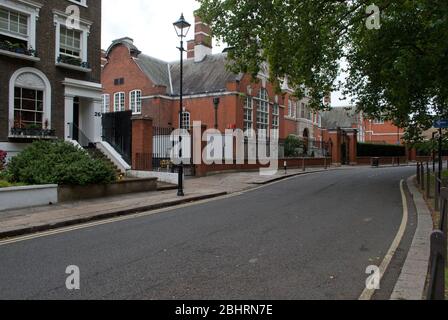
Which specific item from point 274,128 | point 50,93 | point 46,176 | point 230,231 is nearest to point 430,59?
point 230,231

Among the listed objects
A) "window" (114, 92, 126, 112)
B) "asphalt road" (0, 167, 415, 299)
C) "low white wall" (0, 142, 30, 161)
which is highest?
"window" (114, 92, 126, 112)

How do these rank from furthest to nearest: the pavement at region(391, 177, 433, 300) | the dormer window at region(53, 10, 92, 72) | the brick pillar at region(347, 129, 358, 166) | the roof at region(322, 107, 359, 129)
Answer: the roof at region(322, 107, 359, 129) → the brick pillar at region(347, 129, 358, 166) → the dormer window at region(53, 10, 92, 72) → the pavement at region(391, 177, 433, 300)

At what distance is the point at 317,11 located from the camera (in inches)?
657

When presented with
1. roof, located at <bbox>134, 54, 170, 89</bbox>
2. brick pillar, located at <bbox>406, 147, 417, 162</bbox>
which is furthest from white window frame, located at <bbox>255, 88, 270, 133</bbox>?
brick pillar, located at <bbox>406, 147, 417, 162</bbox>

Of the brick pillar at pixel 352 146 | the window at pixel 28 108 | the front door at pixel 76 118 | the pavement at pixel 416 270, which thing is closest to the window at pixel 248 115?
the brick pillar at pixel 352 146

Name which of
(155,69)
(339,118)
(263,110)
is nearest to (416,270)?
(263,110)

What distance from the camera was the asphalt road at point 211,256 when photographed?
5.25m

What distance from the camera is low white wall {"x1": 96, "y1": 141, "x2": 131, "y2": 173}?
1953 cm

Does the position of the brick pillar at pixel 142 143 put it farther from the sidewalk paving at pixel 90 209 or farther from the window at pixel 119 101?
the window at pixel 119 101

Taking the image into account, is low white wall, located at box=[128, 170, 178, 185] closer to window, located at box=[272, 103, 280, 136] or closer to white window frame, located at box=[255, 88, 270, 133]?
white window frame, located at box=[255, 88, 270, 133]

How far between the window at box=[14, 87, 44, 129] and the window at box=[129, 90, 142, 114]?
2064cm

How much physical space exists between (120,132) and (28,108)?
15.2ft
